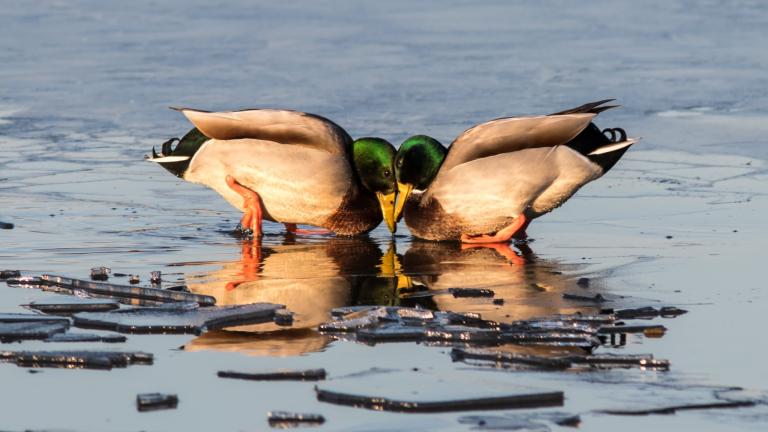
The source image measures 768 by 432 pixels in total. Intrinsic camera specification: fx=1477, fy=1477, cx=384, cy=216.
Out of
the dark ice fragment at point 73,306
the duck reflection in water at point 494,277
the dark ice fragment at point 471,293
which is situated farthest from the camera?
the dark ice fragment at point 471,293

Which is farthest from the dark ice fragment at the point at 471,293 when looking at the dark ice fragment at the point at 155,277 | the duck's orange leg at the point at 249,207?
the duck's orange leg at the point at 249,207

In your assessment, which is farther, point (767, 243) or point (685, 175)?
point (685, 175)

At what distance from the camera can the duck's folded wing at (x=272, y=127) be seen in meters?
7.86

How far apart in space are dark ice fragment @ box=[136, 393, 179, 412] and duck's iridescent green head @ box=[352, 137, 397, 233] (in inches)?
145

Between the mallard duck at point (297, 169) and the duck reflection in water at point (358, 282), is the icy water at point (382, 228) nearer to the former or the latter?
the duck reflection in water at point (358, 282)

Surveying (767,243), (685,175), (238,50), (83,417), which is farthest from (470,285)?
(238,50)

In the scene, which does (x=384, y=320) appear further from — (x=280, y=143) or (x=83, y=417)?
(x=280, y=143)

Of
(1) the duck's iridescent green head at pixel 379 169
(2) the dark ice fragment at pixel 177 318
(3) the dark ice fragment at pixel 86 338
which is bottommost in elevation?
(3) the dark ice fragment at pixel 86 338

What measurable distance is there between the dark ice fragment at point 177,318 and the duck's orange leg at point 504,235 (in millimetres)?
2263

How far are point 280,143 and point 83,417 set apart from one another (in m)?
3.83

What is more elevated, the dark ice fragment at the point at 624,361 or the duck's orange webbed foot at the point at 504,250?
the duck's orange webbed foot at the point at 504,250

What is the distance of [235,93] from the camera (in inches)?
486

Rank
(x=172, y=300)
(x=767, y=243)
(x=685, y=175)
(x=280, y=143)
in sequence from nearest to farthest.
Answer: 1. (x=172, y=300)
2. (x=767, y=243)
3. (x=280, y=143)
4. (x=685, y=175)

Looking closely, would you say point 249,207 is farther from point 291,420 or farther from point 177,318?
point 291,420
